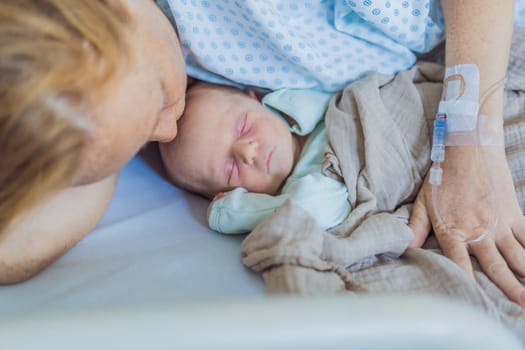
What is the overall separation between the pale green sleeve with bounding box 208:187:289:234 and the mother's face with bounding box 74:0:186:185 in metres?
0.23

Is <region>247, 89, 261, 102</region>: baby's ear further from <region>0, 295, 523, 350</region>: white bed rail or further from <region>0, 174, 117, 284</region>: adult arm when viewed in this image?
<region>0, 295, 523, 350</region>: white bed rail

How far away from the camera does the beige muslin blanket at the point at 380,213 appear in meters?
0.81

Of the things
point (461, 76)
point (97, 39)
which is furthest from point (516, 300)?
point (97, 39)

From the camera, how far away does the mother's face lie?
A: 2.24 feet

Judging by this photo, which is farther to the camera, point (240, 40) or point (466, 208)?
point (240, 40)

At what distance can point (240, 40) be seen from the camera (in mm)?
1160

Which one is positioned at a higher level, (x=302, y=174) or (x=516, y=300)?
(x=516, y=300)

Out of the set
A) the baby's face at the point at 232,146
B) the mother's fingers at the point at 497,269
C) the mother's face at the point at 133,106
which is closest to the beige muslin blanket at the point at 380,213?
the mother's fingers at the point at 497,269

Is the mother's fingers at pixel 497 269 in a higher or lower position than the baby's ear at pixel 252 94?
higher

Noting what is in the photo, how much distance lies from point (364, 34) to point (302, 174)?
0.34 m

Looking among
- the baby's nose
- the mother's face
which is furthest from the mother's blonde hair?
the baby's nose

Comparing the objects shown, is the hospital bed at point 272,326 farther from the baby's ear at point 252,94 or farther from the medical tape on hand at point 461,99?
the baby's ear at point 252,94

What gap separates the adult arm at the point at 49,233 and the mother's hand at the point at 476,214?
0.63 metres

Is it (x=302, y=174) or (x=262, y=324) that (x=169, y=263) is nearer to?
(x=302, y=174)
